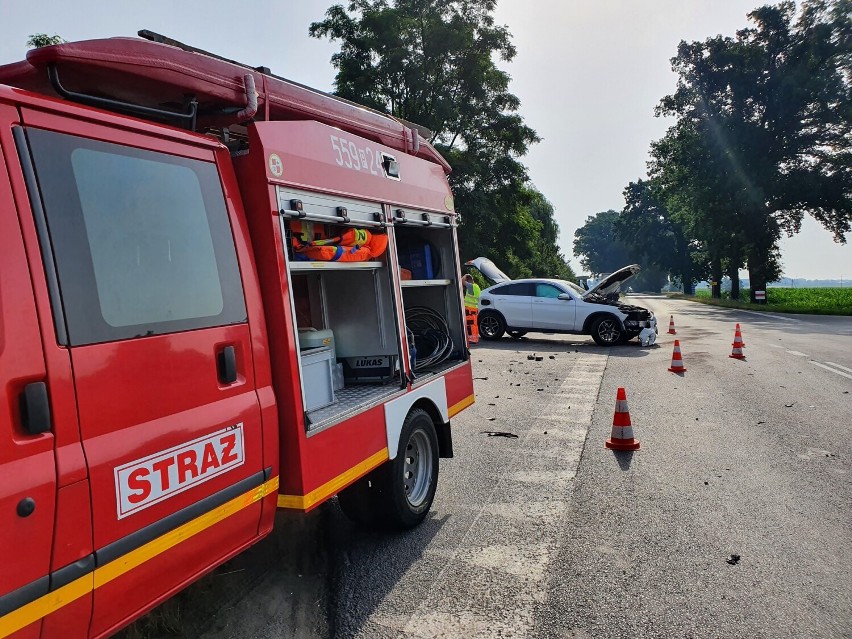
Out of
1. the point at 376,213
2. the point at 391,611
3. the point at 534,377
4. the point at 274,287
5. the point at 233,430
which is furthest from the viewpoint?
the point at 534,377

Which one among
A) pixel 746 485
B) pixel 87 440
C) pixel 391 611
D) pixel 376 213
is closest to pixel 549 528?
pixel 391 611

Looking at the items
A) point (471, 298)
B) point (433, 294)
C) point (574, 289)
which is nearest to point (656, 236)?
point (574, 289)

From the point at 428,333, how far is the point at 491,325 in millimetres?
12966

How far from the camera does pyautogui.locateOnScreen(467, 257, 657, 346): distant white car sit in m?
17.1

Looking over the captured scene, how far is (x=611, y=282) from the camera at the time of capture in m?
17.7

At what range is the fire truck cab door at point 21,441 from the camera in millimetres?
1951

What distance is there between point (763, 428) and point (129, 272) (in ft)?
24.2

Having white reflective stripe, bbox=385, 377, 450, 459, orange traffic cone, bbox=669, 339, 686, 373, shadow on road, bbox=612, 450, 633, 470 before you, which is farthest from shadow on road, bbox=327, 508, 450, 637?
orange traffic cone, bbox=669, 339, 686, 373

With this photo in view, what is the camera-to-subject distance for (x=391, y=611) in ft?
11.7

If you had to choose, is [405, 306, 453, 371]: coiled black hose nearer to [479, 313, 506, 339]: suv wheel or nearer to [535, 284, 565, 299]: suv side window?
[535, 284, 565, 299]: suv side window

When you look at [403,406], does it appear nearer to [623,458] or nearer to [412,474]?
[412,474]

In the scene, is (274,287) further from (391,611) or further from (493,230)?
(493,230)

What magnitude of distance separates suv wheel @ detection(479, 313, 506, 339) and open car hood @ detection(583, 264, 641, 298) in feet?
8.08

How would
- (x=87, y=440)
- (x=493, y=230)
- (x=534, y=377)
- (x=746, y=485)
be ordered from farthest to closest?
(x=493, y=230)
(x=534, y=377)
(x=746, y=485)
(x=87, y=440)
